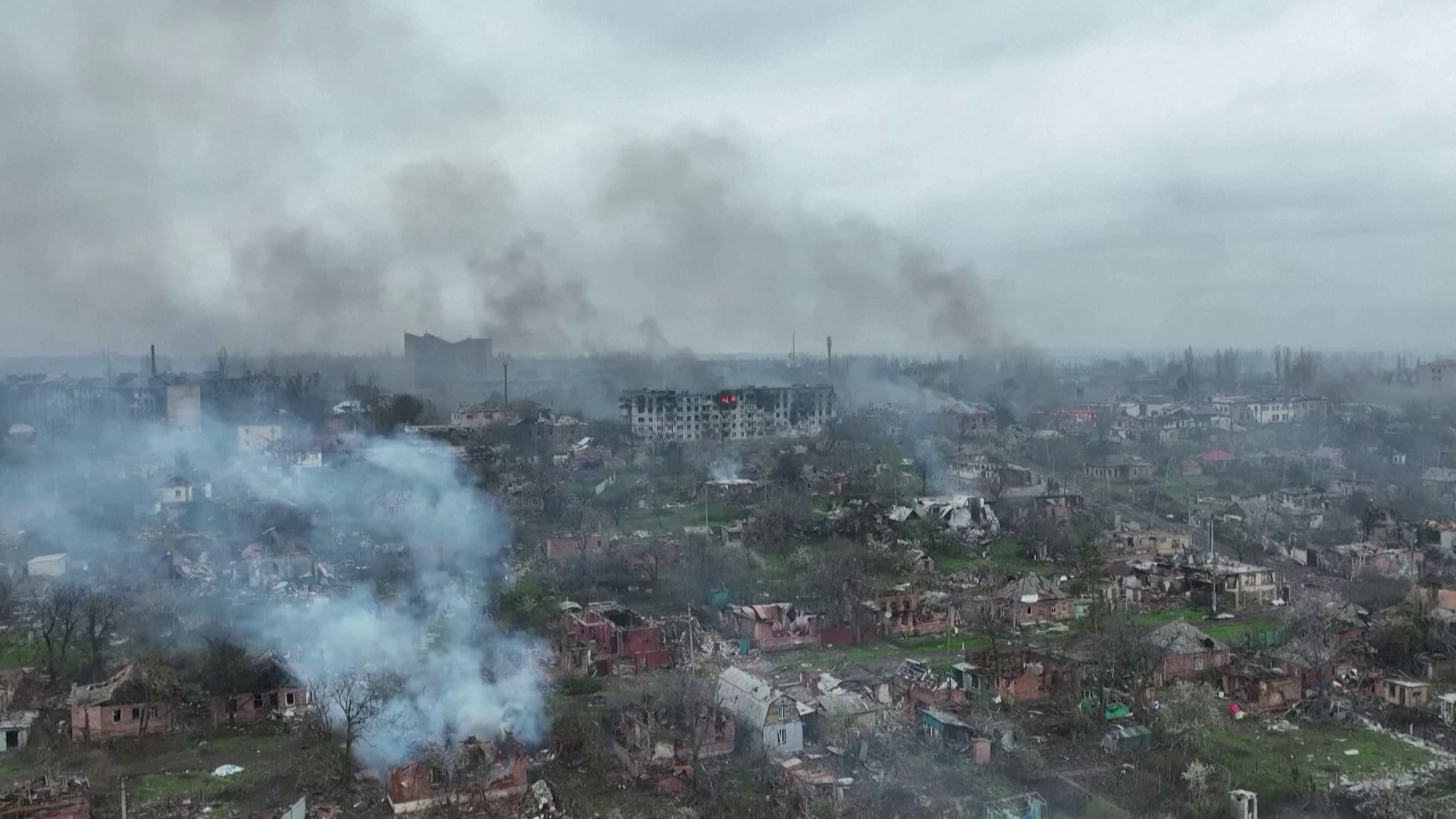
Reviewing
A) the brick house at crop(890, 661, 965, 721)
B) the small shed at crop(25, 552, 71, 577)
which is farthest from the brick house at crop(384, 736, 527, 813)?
the small shed at crop(25, 552, 71, 577)

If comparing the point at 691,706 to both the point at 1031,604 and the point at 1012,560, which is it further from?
the point at 1012,560

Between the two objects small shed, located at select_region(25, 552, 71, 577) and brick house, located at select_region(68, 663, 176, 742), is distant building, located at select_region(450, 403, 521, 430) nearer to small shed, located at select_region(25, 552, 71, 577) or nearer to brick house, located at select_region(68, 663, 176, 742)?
small shed, located at select_region(25, 552, 71, 577)

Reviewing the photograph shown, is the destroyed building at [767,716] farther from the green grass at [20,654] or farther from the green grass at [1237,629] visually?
the green grass at [20,654]

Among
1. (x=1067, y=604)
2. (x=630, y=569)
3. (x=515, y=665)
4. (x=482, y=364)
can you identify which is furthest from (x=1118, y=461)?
(x=482, y=364)

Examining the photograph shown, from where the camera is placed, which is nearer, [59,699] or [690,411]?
[59,699]

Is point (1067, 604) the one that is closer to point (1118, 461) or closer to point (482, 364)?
point (1118, 461)
